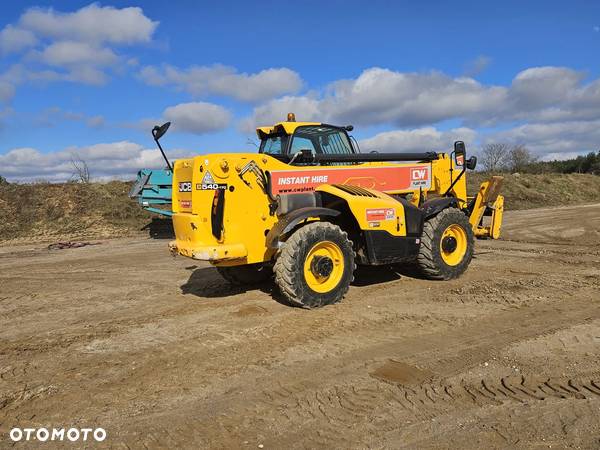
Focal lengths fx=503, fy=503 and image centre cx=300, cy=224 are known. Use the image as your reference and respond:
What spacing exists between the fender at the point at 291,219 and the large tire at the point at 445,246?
175cm

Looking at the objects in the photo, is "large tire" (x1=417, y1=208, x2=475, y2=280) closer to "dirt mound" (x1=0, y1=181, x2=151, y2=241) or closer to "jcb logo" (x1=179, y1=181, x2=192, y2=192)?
"jcb logo" (x1=179, y1=181, x2=192, y2=192)

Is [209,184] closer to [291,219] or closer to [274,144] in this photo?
[291,219]

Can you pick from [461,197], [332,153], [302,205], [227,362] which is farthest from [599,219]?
[227,362]

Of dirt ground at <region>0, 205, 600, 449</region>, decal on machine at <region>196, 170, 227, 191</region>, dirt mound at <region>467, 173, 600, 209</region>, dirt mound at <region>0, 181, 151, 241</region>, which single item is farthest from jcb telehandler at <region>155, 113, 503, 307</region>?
dirt mound at <region>467, 173, 600, 209</region>

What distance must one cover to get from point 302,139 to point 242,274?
88.8 inches

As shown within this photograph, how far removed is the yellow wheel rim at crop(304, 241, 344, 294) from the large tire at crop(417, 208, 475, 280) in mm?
1640

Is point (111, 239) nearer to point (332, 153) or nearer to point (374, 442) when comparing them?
point (332, 153)

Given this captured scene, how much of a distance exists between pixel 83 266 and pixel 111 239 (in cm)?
604

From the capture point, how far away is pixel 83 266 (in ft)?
35.6

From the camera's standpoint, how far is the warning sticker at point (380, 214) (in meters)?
6.82

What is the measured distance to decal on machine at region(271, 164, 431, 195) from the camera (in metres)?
6.73

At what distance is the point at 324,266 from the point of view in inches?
253

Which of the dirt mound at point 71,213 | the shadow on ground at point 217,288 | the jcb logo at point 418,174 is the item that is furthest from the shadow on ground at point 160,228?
the jcb logo at point 418,174

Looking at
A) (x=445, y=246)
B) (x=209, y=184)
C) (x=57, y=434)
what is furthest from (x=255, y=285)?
(x=57, y=434)
